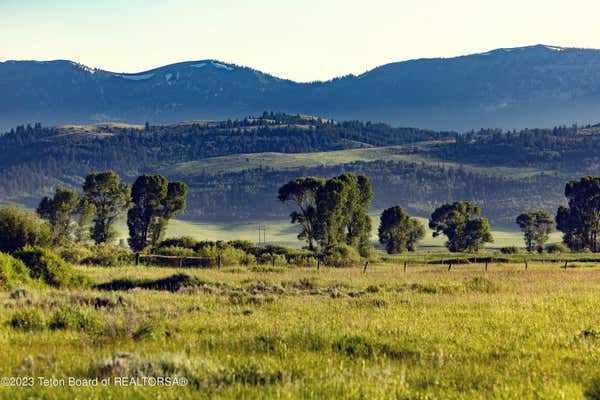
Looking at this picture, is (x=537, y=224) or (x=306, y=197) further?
(x=537, y=224)

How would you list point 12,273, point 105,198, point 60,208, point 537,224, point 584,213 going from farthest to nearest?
point 537,224, point 584,213, point 105,198, point 60,208, point 12,273

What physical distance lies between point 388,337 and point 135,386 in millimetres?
6313

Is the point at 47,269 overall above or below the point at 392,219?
above

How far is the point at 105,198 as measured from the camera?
9819 centimetres

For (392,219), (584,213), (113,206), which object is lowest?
(392,219)

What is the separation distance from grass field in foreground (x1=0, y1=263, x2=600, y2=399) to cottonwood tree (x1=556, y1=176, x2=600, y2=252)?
10424cm

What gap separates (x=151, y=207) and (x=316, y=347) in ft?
289

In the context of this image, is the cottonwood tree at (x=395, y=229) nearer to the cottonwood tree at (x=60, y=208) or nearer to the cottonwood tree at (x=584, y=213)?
the cottonwood tree at (x=584, y=213)

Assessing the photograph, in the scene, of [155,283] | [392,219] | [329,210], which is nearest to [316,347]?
[155,283]

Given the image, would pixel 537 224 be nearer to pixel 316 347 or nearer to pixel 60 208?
pixel 60 208

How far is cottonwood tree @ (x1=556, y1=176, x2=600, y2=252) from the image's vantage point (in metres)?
118

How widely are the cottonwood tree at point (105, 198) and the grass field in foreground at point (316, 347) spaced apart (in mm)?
75890

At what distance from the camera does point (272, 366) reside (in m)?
11.5

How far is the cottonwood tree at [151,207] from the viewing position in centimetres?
9788
